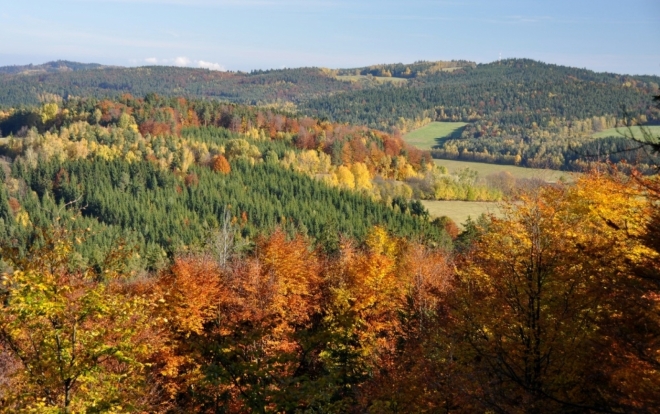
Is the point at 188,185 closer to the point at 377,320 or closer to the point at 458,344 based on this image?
the point at 377,320

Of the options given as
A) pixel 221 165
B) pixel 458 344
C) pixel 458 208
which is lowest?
pixel 458 208

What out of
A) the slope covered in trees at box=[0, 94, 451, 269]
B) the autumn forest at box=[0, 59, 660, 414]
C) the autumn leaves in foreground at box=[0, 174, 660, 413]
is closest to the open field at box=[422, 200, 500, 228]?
the slope covered in trees at box=[0, 94, 451, 269]

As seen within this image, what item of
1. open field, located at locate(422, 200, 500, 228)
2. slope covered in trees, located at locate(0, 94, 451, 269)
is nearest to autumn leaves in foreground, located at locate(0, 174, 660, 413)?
slope covered in trees, located at locate(0, 94, 451, 269)

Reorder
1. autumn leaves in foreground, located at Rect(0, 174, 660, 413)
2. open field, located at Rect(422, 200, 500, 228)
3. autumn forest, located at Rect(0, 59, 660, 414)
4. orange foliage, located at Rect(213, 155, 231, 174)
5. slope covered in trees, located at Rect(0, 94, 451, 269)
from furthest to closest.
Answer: orange foliage, located at Rect(213, 155, 231, 174)
slope covered in trees, located at Rect(0, 94, 451, 269)
open field, located at Rect(422, 200, 500, 228)
autumn forest, located at Rect(0, 59, 660, 414)
autumn leaves in foreground, located at Rect(0, 174, 660, 413)

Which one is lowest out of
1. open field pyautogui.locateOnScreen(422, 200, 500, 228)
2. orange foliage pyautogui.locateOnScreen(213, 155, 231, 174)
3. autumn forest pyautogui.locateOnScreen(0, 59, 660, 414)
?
open field pyautogui.locateOnScreen(422, 200, 500, 228)

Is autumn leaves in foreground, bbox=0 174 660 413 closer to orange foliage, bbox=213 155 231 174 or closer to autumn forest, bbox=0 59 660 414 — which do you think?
autumn forest, bbox=0 59 660 414

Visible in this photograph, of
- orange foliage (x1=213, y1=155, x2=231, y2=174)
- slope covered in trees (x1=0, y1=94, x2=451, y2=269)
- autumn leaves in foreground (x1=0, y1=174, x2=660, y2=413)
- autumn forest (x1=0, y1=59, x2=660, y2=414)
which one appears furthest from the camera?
orange foliage (x1=213, y1=155, x2=231, y2=174)

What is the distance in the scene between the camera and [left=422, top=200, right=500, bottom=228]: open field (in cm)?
13300

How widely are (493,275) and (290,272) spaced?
2936 cm

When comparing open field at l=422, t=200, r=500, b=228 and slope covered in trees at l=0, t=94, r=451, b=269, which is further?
slope covered in trees at l=0, t=94, r=451, b=269

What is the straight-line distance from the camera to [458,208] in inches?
5640

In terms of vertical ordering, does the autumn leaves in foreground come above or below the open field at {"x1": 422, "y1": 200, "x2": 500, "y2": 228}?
above

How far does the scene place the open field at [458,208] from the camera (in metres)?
133

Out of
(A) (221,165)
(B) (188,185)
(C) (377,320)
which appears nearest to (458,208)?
(A) (221,165)
